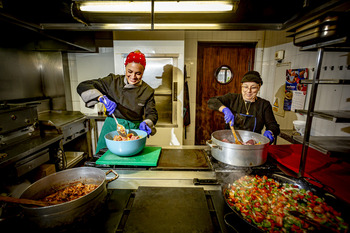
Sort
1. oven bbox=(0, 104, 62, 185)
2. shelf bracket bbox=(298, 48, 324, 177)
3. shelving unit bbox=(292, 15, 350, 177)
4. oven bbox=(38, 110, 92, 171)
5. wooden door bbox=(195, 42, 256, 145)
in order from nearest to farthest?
shelving unit bbox=(292, 15, 350, 177), shelf bracket bbox=(298, 48, 324, 177), oven bbox=(0, 104, 62, 185), oven bbox=(38, 110, 92, 171), wooden door bbox=(195, 42, 256, 145)

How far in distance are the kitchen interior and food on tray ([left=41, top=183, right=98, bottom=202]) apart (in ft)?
0.25

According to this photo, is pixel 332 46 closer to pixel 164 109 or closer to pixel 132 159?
pixel 132 159

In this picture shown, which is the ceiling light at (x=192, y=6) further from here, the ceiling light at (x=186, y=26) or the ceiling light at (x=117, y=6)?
the ceiling light at (x=186, y=26)

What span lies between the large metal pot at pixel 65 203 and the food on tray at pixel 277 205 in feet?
2.15

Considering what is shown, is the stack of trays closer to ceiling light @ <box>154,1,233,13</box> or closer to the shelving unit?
the shelving unit

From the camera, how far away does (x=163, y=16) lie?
150 cm

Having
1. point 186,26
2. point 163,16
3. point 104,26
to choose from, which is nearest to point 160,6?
point 163,16

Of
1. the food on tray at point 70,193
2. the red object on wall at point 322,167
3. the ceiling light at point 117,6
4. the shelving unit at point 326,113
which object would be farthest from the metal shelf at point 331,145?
the ceiling light at point 117,6

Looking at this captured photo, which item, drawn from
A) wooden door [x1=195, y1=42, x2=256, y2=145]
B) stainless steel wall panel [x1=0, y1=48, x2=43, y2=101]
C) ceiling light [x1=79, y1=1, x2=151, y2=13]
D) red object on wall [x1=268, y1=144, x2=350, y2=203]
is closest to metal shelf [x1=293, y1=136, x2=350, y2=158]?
red object on wall [x1=268, y1=144, x2=350, y2=203]

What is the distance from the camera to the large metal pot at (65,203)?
2.19 feet

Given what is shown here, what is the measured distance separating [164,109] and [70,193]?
8.36 feet

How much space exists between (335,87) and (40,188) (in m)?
2.97

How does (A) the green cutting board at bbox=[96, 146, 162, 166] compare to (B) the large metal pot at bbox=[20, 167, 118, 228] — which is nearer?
(B) the large metal pot at bbox=[20, 167, 118, 228]

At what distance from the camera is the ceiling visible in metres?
1.25
